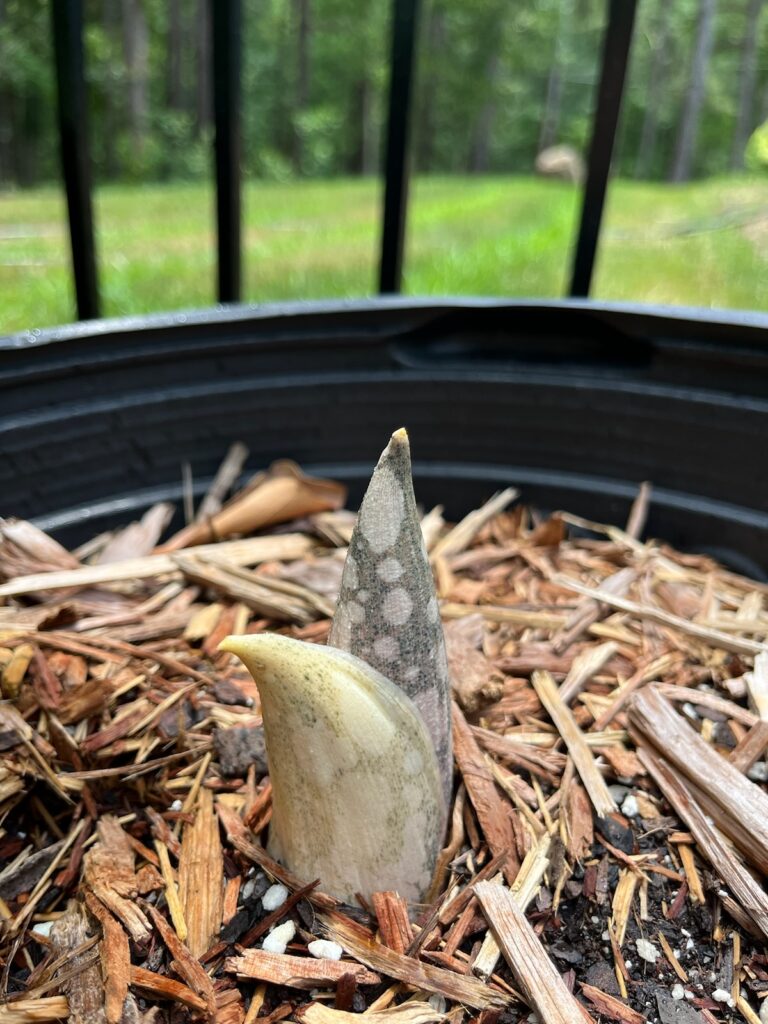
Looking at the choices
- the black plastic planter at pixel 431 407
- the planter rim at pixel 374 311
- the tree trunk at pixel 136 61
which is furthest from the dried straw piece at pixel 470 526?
the tree trunk at pixel 136 61

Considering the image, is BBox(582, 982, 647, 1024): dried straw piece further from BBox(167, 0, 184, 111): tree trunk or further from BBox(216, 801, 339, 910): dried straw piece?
BBox(167, 0, 184, 111): tree trunk

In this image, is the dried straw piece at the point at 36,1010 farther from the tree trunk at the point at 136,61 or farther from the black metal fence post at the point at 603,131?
the tree trunk at the point at 136,61

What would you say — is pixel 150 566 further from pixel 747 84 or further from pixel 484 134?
pixel 484 134

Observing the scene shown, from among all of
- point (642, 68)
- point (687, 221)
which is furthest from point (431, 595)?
point (642, 68)

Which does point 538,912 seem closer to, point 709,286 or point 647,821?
point 647,821

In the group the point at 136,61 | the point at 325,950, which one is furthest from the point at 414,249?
the point at 136,61

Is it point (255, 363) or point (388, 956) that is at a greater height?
point (255, 363)
